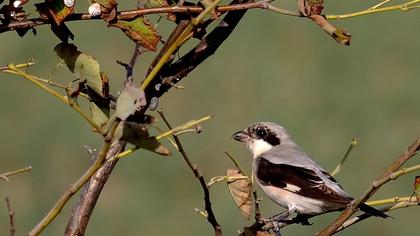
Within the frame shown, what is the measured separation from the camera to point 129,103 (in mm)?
1762

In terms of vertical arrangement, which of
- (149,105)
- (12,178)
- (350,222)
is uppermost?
(12,178)

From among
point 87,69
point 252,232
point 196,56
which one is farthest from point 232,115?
point 87,69

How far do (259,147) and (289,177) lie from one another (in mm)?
572

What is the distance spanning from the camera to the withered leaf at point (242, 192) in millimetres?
2428

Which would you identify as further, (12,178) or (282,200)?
(12,178)

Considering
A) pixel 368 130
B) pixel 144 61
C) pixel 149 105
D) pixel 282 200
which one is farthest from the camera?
pixel 144 61

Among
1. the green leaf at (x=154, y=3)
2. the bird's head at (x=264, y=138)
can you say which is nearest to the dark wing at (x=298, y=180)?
the bird's head at (x=264, y=138)

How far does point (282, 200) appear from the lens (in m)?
4.87

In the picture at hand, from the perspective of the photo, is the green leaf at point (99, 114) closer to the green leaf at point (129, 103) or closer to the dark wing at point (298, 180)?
the green leaf at point (129, 103)

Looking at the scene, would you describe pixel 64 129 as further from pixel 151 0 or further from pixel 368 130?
pixel 151 0

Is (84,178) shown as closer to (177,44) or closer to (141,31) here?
(177,44)

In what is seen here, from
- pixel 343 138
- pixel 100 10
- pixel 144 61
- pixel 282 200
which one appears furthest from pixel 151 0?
pixel 144 61

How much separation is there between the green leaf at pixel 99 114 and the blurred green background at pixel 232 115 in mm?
6907

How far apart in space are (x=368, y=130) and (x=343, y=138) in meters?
0.41
